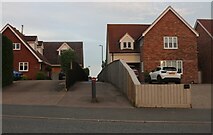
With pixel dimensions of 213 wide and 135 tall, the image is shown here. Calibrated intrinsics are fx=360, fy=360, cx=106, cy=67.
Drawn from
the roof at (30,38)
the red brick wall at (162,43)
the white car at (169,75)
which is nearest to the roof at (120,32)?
the red brick wall at (162,43)

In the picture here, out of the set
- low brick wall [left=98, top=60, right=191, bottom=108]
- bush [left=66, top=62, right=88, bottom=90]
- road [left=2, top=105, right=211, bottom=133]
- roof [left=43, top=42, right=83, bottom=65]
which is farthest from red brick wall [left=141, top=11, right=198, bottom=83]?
road [left=2, top=105, right=211, bottom=133]

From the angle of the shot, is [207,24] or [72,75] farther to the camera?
[207,24]

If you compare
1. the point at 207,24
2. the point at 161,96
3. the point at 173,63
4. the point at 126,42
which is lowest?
the point at 161,96

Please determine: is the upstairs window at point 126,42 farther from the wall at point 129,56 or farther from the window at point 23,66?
the window at point 23,66

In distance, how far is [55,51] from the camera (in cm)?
6147

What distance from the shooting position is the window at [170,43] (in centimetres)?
3994

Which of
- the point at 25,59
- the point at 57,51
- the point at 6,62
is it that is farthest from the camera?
the point at 57,51

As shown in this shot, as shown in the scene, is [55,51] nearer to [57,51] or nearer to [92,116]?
[57,51]

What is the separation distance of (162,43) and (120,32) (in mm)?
9375

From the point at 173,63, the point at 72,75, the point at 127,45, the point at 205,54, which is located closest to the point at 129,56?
the point at 127,45

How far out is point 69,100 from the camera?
16.9m

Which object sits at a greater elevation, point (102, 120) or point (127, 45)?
point (127, 45)

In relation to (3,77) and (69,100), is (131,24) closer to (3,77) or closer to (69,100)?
(3,77)

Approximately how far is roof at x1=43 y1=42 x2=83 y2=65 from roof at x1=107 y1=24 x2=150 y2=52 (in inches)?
532
